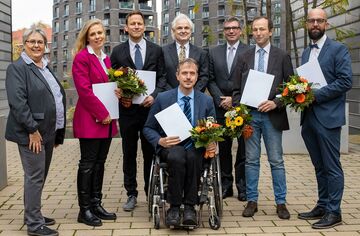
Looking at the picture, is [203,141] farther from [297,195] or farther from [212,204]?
[297,195]

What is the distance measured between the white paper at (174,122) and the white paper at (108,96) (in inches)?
20.9

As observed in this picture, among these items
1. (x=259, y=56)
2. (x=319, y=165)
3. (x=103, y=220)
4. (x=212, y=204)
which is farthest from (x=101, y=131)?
(x=319, y=165)

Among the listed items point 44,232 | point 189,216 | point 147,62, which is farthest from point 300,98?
point 44,232

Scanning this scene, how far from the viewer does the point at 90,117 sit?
5.09 m

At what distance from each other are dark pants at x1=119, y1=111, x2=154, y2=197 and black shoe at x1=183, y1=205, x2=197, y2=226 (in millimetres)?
1154

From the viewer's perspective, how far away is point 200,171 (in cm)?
495

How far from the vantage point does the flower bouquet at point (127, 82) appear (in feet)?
17.0

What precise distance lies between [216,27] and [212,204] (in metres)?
59.7

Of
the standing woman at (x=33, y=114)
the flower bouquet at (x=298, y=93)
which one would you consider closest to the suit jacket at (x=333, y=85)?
the flower bouquet at (x=298, y=93)

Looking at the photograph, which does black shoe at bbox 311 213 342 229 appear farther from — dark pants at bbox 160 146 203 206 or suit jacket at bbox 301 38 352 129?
dark pants at bbox 160 146 203 206

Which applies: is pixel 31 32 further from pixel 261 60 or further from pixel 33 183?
pixel 261 60

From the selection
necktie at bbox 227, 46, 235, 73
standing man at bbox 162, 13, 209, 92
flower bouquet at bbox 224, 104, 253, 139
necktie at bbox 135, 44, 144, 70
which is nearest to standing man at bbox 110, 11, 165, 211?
necktie at bbox 135, 44, 144, 70

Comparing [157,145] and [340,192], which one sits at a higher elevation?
[157,145]

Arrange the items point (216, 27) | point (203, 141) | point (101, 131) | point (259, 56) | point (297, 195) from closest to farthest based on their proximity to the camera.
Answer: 1. point (203, 141)
2. point (101, 131)
3. point (259, 56)
4. point (297, 195)
5. point (216, 27)
